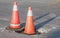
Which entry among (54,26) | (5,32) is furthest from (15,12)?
(54,26)

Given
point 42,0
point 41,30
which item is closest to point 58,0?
point 42,0

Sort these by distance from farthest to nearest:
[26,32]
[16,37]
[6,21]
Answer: [6,21] → [26,32] → [16,37]

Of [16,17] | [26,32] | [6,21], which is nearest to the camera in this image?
[26,32]

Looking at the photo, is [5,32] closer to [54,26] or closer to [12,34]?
[12,34]

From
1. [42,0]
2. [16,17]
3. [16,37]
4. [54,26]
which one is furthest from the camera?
[42,0]

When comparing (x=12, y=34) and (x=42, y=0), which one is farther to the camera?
(x=42, y=0)

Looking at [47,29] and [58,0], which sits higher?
[58,0]

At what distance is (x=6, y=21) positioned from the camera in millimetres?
11078

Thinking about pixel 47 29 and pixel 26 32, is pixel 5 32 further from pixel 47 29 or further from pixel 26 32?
pixel 47 29

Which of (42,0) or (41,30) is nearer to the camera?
(41,30)

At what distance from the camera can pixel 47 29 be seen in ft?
32.1

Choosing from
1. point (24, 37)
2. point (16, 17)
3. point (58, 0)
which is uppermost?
point (58, 0)

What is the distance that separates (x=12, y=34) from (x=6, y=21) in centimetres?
232

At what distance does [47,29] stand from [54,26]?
0.65m
